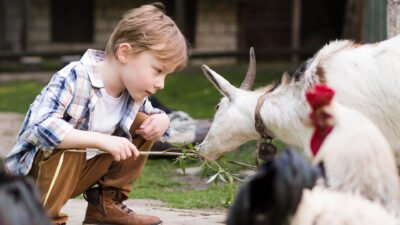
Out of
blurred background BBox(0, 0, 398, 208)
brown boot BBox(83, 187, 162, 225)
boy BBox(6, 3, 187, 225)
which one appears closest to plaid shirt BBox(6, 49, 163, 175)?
boy BBox(6, 3, 187, 225)

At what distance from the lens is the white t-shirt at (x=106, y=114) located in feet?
14.1

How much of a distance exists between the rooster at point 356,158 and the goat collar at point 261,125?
2.56m

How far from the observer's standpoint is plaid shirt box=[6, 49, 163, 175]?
4094mm

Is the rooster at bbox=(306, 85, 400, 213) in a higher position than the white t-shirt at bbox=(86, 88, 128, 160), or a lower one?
higher

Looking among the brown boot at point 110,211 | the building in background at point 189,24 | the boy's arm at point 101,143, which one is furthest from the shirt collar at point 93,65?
the building in background at point 189,24

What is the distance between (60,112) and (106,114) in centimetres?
27

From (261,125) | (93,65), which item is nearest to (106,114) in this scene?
(93,65)

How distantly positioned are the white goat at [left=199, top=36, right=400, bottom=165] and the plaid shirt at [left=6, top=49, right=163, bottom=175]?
1315 millimetres

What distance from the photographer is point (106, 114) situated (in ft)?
14.3

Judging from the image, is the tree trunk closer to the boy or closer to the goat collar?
the goat collar

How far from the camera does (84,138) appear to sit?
405 centimetres

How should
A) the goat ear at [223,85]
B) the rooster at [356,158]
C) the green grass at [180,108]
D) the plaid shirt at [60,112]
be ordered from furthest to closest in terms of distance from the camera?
the green grass at [180,108] < the goat ear at [223,85] < the plaid shirt at [60,112] < the rooster at [356,158]

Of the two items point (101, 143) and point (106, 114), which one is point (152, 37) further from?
point (101, 143)

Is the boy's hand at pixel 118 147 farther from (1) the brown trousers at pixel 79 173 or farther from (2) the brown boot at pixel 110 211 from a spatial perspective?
(2) the brown boot at pixel 110 211
